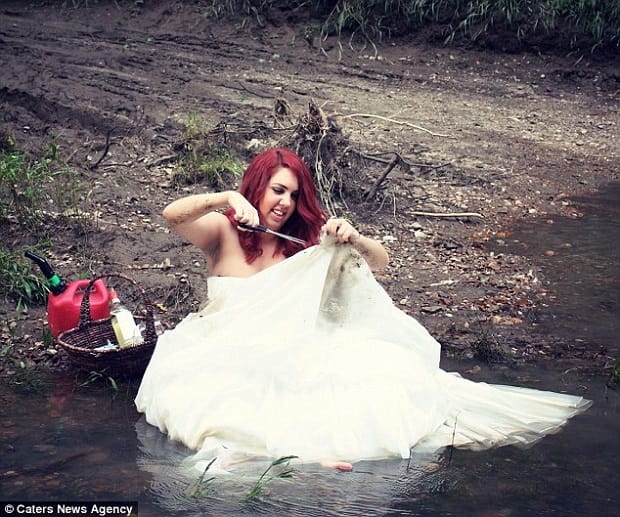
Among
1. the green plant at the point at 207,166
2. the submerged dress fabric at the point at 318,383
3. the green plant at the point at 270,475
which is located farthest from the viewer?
the green plant at the point at 207,166

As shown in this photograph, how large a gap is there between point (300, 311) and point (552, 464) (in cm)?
120

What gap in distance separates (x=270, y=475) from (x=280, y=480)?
0.14 ft

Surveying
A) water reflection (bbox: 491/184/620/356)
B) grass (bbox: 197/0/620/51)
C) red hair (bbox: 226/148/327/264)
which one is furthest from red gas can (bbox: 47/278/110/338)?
grass (bbox: 197/0/620/51)

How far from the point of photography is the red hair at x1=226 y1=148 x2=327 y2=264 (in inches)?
161

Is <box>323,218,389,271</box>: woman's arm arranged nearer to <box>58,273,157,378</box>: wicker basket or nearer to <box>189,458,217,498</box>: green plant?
<box>58,273,157,378</box>: wicker basket

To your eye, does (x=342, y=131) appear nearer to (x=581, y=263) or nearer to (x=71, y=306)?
(x=581, y=263)

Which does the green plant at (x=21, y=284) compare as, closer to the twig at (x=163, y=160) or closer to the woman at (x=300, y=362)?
the woman at (x=300, y=362)

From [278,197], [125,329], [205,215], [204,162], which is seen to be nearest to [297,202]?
[278,197]

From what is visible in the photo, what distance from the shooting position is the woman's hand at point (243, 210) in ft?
12.4

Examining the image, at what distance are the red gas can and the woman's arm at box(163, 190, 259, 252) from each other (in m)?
0.70

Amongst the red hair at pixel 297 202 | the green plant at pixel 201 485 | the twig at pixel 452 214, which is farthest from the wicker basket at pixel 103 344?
the twig at pixel 452 214

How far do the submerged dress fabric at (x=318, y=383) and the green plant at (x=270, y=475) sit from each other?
0.06 metres

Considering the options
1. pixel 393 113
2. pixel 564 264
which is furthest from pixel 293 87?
pixel 564 264

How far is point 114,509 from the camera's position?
3236 mm
